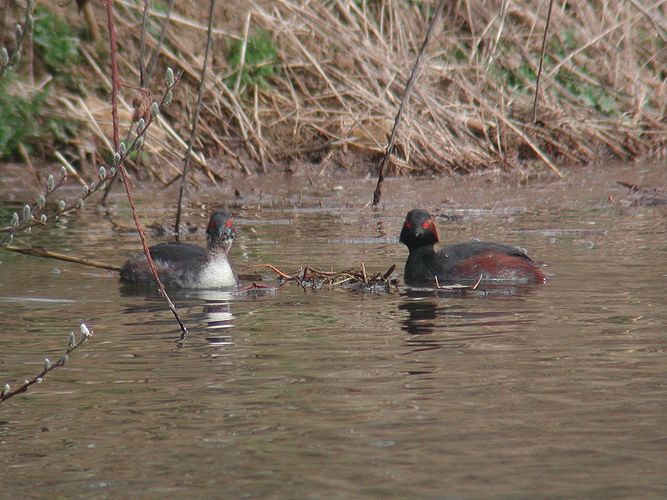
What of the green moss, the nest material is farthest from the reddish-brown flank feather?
the green moss

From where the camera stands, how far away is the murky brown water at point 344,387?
4.70 meters

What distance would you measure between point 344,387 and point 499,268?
376 centimetres

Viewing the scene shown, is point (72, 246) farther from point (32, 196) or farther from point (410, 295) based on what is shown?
point (32, 196)

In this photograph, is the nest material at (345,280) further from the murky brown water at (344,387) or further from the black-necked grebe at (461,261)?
the black-necked grebe at (461,261)

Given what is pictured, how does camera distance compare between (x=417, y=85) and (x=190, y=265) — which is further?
(x=417, y=85)

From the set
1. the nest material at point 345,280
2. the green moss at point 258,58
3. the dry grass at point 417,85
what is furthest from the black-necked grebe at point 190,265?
the green moss at point 258,58

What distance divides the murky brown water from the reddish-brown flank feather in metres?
0.23

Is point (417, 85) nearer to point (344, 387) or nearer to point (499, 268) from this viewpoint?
point (499, 268)

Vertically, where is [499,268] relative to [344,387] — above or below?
above

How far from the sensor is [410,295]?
9078mm

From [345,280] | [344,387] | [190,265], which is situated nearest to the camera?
[344,387]

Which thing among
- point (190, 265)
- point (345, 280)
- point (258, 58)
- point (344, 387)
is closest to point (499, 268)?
point (345, 280)

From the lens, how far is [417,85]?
1677 cm

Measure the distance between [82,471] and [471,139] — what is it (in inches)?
508
